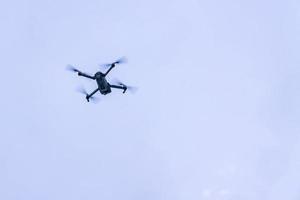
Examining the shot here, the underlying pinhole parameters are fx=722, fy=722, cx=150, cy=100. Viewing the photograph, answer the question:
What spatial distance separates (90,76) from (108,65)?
4774mm

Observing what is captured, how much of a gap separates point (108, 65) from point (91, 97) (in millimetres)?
10221

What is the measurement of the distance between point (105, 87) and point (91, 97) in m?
7.23

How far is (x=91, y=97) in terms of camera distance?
159 meters

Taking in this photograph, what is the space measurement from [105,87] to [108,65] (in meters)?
4.71

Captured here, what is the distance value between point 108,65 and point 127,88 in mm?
7483

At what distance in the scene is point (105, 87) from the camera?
15288cm

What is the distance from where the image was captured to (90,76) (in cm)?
15388

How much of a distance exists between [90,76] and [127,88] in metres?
8.64

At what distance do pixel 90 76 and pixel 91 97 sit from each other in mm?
6701
